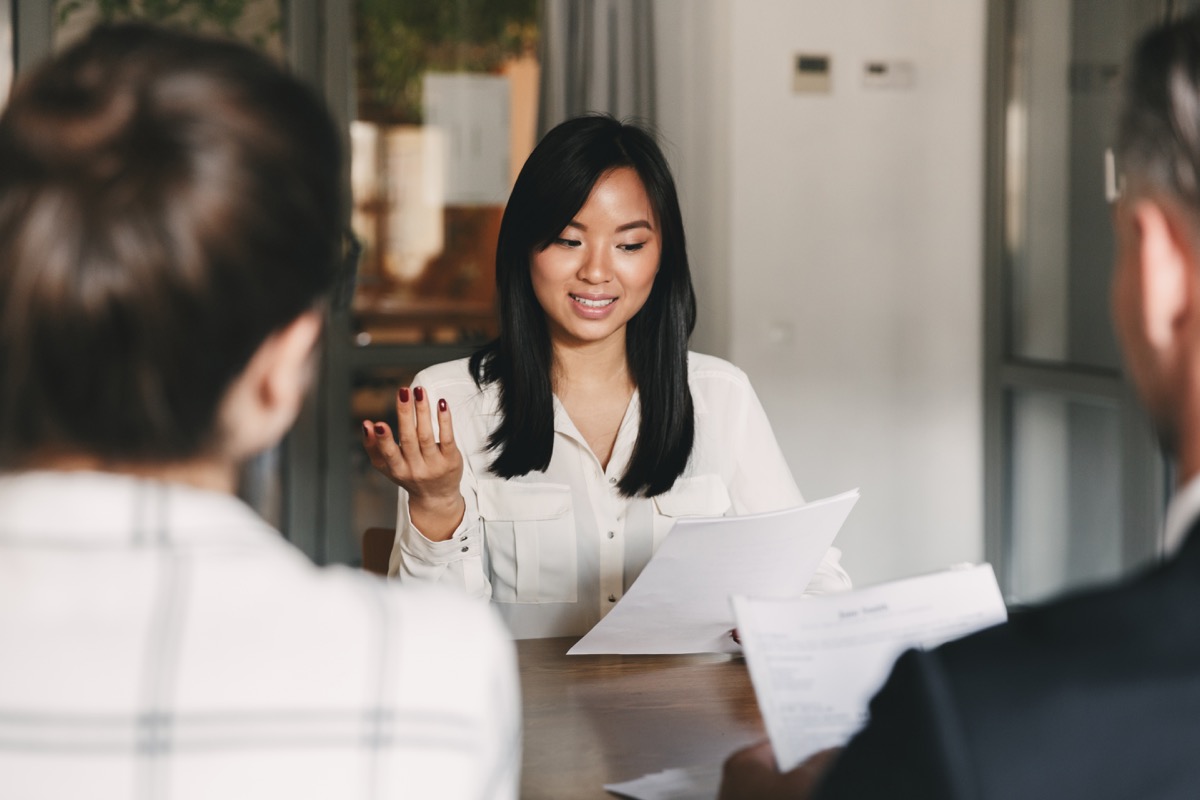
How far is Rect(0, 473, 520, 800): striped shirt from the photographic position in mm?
630

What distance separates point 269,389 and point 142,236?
0.13 meters

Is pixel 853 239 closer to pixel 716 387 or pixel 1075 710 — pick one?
pixel 716 387

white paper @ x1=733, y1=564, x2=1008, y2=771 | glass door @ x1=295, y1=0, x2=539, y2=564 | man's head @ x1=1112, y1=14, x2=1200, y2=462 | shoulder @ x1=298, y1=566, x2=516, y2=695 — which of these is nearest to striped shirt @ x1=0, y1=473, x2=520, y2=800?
shoulder @ x1=298, y1=566, x2=516, y2=695

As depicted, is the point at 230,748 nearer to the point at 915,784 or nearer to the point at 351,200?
the point at 915,784

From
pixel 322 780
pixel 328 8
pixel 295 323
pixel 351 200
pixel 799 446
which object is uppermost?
pixel 328 8

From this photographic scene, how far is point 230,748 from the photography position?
64 centimetres

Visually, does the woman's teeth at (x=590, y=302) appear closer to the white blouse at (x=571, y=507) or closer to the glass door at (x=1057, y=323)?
the white blouse at (x=571, y=507)

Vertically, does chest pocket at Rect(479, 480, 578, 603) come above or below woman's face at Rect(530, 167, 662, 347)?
below

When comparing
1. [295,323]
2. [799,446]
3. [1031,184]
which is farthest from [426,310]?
[295,323]

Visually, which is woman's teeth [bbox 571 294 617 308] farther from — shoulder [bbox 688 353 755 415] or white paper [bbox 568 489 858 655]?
white paper [bbox 568 489 858 655]

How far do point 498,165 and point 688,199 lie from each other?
624 millimetres

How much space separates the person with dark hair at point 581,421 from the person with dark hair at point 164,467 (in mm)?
1208

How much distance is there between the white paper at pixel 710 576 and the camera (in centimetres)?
136

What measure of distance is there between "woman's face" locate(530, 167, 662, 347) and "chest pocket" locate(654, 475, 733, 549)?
285 mm
